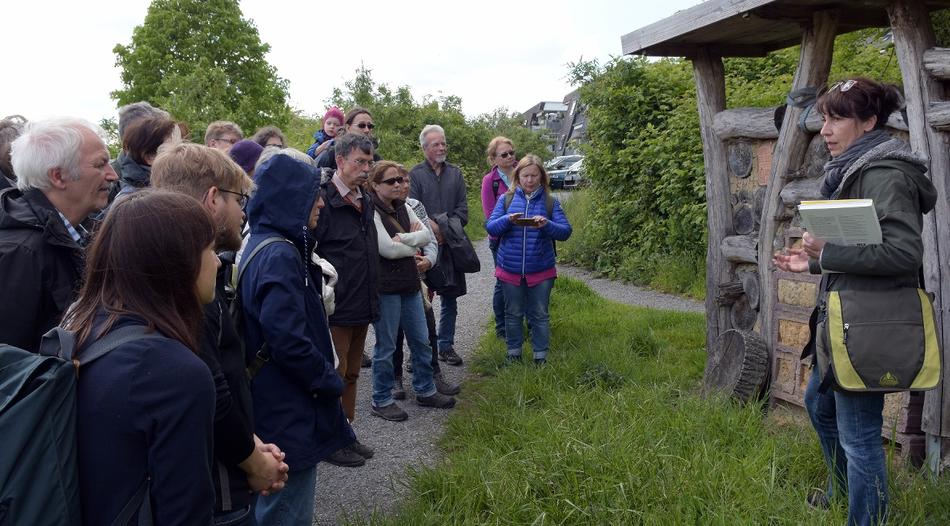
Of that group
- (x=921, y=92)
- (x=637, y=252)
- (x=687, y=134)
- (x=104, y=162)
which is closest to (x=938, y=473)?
(x=921, y=92)

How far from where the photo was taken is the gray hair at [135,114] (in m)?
3.56

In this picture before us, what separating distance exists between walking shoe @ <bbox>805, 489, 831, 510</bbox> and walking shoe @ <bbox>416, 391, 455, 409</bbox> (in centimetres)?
252

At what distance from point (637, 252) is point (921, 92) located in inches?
270

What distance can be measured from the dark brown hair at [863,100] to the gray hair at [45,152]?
9.23 feet

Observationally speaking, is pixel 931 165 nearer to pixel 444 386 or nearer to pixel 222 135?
pixel 444 386

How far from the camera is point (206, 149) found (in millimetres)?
2451

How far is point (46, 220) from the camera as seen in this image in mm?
2350

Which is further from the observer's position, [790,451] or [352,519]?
[790,451]

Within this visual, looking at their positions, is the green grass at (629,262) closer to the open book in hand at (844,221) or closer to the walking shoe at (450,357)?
the walking shoe at (450,357)

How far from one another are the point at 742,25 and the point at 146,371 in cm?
428

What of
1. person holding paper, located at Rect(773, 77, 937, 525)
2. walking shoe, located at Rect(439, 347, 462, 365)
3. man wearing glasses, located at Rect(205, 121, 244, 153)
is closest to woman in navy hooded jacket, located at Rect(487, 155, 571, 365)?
walking shoe, located at Rect(439, 347, 462, 365)

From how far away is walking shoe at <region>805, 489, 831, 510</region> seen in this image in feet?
10.8

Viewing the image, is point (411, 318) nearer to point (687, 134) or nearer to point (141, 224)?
point (141, 224)

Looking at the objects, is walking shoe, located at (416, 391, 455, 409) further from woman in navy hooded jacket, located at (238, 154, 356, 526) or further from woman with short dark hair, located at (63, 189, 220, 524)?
woman with short dark hair, located at (63, 189, 220, 524)
